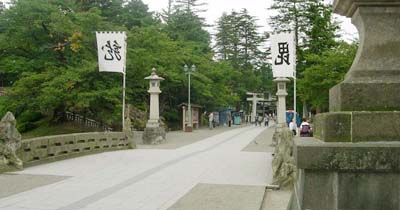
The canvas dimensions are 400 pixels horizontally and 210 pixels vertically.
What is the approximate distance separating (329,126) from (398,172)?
0.61 meters

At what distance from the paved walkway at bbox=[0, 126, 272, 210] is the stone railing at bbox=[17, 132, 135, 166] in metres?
0.39

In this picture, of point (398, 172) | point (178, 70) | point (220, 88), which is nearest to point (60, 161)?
point (398, 172)

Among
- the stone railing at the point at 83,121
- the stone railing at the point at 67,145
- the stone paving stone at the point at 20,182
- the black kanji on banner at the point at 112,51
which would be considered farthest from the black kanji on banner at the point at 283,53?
the stone railing at the point at 83,121

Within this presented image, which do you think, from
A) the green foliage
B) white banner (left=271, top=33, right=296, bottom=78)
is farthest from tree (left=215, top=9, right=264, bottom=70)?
white banner (left=271, top=33, right=296, bottom=78)

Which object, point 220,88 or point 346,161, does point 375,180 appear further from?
point 220,88

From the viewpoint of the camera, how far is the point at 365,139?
3.32 meters

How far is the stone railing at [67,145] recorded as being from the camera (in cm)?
1209

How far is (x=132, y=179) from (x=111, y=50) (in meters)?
9.42

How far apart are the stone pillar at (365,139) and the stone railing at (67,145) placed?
10177mm

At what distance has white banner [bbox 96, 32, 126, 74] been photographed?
18141 millimetres

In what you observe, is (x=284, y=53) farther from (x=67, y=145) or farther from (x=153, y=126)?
(x=67, y=145)

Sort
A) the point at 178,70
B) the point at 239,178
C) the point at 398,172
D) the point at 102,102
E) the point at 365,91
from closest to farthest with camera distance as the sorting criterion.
Answer: the point at 398,172 → the point at 365,91 → the point at 239,178 → the point at 102,102 → the point at 178,70

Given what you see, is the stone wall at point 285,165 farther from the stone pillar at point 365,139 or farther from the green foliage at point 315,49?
the green foliage at point 315,49

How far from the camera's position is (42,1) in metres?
22.6
